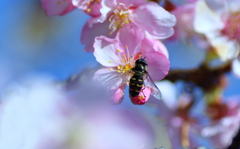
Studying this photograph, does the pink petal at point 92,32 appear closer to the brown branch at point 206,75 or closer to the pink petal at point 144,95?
the pink petal at point 144,95

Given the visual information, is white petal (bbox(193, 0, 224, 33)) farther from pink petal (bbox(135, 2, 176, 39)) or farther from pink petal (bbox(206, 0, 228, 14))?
pink petal (bbox(135, 2, 176, 39))

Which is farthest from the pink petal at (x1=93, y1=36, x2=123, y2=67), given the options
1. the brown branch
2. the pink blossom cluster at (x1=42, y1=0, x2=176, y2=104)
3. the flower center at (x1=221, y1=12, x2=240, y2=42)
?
the flower center at (x1=221, y1=12, x2=240, y2=42)

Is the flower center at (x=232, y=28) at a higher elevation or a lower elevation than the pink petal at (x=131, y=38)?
lower

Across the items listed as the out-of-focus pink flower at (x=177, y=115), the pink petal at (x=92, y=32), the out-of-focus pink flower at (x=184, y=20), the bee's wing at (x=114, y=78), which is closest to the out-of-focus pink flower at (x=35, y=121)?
the bee's wing at (x=114, y=78)

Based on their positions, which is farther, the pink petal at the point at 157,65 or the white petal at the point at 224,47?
the white petal at the point at 224,47

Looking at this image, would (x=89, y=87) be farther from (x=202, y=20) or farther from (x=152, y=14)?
(x=202, y=20)

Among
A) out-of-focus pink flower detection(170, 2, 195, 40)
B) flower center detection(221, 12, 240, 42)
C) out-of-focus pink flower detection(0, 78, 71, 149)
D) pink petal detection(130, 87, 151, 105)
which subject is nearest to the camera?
out-of-focus pink flower detection(0, 78, 71, 149)

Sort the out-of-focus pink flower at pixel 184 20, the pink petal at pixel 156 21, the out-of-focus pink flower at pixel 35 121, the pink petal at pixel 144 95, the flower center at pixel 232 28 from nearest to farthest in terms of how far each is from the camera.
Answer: the out-of-focus pink flower at pixel 35 121
the pink petal at pixel 144 95
the pink petal at pixel 156 21
the out-of-focus pink flower at pixel 184 20
the flower center at pixel 232 28
